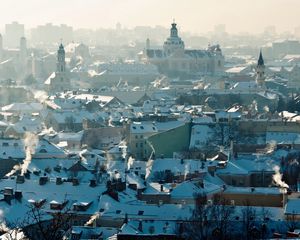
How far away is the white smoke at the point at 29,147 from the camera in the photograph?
3176 cm

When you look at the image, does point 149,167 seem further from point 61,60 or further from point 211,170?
point 61,60

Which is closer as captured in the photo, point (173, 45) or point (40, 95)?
point (40, 95)

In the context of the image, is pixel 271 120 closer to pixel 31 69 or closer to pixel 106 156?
pixel 106 156

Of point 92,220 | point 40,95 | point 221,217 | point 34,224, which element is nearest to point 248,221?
point 221,217

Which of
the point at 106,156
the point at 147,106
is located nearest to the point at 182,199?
the point at 106,156

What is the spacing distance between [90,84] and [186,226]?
60210 millimetres

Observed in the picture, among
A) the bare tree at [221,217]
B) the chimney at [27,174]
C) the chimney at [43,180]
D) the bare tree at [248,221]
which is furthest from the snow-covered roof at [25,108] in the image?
the bare tree at [248,221]

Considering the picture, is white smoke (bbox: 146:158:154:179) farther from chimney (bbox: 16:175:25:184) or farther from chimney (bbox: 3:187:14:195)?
chimney (bbox: 3:187:14:195)

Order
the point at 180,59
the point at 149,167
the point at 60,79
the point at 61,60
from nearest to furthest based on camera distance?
the point at 149,167 → the point at 61,60 → the point at 60,79 → the point at 180,59

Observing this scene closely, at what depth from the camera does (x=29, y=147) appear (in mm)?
35469

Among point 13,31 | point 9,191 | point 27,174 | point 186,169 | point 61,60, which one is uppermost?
point 9,191

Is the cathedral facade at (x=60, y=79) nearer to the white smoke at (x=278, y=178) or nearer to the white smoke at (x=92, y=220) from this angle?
the white smoke at (x=278, y=178)

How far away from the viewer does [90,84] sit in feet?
267

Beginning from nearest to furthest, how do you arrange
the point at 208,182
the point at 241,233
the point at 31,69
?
the point at 241,233
the point at 208,182
the point at 31,69
